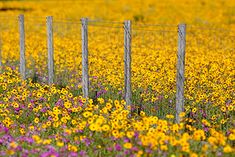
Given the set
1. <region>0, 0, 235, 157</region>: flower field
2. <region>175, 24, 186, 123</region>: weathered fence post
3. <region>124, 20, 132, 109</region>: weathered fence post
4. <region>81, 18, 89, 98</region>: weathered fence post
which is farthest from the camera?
<region>81, 18, 89, 98</region>: weathered fence post

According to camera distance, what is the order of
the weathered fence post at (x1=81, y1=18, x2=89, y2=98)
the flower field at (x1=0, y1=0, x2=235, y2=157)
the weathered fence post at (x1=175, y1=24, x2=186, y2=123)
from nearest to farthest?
the flower field at (x1=0, y1=0, x2=235, y2=157) → the weathered fence post at (x1=175, y1=24, x2=186, y2=123) → the weathered fence post at (x1=81, y1=18, x2=89, y2=98)

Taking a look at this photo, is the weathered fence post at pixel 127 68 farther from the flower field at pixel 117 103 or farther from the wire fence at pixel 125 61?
the flower field at pixel 117 103

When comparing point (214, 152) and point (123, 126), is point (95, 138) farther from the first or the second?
point (214, 152)

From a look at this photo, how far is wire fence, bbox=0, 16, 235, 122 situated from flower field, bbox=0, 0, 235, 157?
0.12ft

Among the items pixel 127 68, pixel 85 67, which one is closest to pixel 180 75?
pixel 127 68

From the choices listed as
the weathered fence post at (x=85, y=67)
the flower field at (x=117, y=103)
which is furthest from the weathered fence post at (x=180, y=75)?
the weathered fence post at (x=85, y=67)

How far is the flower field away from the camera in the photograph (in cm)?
610

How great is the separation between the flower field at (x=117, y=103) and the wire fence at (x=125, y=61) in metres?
0.04

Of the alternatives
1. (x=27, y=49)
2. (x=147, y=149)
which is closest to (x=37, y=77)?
(x=27, y=49)

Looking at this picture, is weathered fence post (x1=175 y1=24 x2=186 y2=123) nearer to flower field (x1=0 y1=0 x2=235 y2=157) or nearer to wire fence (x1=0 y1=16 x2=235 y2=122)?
wire fence (x1=0 y1=16 x2=235 y2=122)

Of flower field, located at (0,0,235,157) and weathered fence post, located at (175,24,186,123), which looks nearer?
flower field, located at (0,0,235,157)

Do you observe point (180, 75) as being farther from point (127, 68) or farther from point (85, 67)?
point (85, 67)

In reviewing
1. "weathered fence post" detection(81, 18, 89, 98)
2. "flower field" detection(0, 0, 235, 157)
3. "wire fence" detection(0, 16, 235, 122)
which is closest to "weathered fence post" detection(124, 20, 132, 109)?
"wire fence" detection(0, 16, 235, 122)

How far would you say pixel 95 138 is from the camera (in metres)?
6.79
